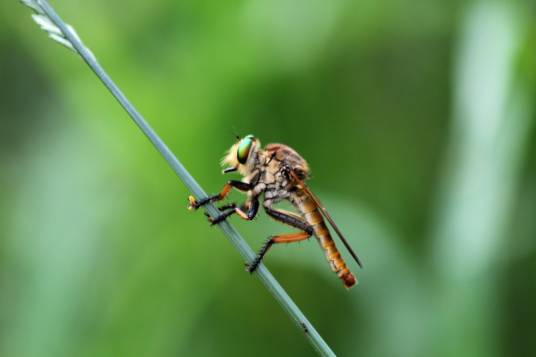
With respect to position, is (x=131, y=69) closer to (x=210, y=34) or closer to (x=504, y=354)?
(x=210, y=34)

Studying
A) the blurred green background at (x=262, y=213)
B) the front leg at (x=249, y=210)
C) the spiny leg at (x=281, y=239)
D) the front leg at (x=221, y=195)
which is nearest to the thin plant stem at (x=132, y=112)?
the front leg at (x=221, y=195)

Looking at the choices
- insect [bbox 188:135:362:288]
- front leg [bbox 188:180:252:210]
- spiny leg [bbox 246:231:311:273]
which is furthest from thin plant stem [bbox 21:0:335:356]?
insect [bbox 188:135:362:288]

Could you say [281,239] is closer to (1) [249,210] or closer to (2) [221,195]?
(1) [249,210]

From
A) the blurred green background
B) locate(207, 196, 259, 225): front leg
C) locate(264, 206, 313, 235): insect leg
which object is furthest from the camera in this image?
the blurred green background

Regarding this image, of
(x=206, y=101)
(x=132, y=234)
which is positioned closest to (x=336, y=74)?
(x=206, y=101)

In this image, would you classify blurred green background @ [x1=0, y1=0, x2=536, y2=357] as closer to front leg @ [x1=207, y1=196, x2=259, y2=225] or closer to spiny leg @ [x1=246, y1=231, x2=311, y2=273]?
spiny leg @ [x1=246, y1=231, x2=311, y2=273]

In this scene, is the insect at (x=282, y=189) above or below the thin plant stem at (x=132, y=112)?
below

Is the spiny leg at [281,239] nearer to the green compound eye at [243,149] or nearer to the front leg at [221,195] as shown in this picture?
the front leg at [221,195]
